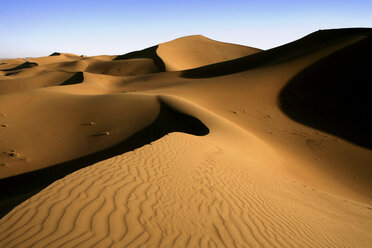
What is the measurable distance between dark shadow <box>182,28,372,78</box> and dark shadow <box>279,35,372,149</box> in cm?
364

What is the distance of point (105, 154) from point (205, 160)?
13.2 ft

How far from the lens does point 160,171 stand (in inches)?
207

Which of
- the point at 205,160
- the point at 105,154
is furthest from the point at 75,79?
the point at 205,160

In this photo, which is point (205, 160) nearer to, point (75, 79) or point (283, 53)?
point (283, 53)

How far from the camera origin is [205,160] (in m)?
6.60

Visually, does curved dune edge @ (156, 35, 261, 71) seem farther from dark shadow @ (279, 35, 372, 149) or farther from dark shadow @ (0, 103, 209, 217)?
dark shadow @ (0, 103, 209, 217)

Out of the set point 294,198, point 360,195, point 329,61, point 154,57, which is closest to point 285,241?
point 294,198

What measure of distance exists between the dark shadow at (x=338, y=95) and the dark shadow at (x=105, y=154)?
6417 mm

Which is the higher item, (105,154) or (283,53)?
(283,53)

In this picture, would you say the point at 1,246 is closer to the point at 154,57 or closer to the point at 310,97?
the point at 310,97

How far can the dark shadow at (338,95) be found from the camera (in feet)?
42.8

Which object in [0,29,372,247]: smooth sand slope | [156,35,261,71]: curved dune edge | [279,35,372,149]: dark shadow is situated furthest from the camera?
[156,35,261,71]: curved dune edge

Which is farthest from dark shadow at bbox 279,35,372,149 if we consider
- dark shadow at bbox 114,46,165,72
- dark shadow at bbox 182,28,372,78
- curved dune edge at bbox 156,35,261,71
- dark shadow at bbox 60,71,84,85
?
curved dune edge at bbox 156,35,261,71

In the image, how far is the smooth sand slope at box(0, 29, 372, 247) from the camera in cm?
345
